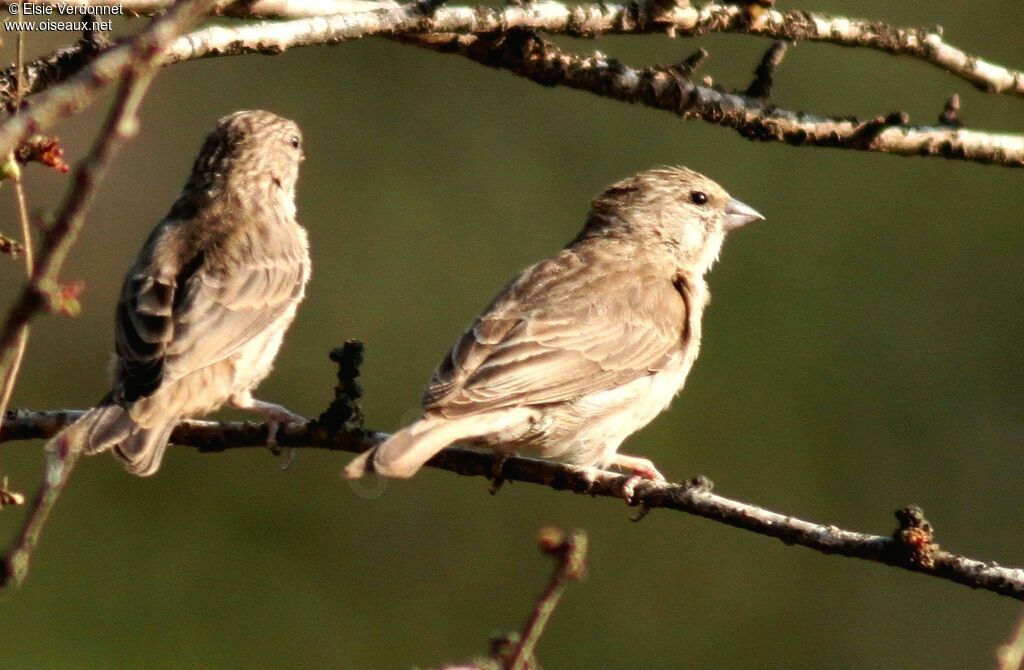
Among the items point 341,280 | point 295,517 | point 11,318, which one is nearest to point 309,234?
point 341,280

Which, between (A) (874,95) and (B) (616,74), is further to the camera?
(A) (874,95)

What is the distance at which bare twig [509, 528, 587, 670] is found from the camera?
8.84ft

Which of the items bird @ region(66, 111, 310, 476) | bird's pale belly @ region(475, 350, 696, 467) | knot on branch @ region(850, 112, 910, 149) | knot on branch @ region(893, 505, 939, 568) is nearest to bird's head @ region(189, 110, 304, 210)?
bird @ region(66, 111, 310, 476)

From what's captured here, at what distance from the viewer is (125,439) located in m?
5.23

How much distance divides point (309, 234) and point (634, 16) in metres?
6.52

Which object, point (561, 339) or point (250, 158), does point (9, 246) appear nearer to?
point (561, 339)

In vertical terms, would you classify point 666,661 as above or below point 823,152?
below

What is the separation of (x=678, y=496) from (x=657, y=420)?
693 cm

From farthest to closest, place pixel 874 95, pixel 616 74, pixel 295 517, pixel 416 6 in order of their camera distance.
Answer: pixel 874 95 < pixel 295 517 < pixel 616 74 < pixel 416 6

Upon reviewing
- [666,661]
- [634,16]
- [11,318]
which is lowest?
[11,318]

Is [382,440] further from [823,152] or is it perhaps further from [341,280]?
[823,152]

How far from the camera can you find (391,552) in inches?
434

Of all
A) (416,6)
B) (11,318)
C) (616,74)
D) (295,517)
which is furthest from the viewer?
(295,517)

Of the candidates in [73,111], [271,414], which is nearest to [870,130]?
[271,414]
